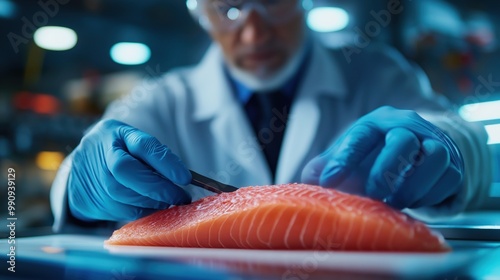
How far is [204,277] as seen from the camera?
1.97 ft

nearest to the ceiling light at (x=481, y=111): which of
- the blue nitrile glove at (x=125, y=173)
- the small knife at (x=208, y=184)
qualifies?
the small knife at (x=208, y=184)

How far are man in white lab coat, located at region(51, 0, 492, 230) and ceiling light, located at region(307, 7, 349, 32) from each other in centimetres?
10

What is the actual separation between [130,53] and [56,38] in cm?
46

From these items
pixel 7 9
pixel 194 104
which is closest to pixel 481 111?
pixel 194 104

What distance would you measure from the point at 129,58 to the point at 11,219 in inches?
76.5

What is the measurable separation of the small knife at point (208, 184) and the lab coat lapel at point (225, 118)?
540 millimetres

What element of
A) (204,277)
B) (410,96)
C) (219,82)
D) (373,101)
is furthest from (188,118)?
(204,277)

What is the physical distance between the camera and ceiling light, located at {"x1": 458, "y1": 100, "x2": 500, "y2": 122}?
4.26 ft

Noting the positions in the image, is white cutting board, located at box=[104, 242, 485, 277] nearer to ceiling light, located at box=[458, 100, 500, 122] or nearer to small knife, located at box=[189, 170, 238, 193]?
small knife, located at box=[189, 170, 238, 193]

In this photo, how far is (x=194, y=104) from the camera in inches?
80.9

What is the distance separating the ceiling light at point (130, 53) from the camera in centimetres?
290

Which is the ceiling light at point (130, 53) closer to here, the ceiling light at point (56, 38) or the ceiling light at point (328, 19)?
the ceiling light at point (56, 38)

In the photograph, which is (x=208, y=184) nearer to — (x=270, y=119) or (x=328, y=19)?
(x=270, y=119)

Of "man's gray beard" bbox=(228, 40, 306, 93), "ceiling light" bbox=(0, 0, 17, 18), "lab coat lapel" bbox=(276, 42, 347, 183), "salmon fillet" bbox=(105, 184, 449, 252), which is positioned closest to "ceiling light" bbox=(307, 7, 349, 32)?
"lab coat lapel" bbox=(276, 42, 347, 183)
